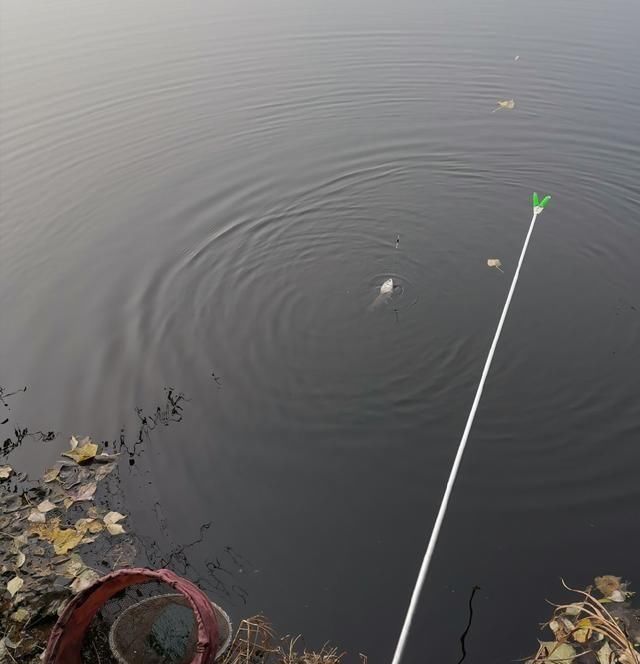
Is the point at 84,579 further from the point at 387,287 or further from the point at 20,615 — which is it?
the point at 387,287

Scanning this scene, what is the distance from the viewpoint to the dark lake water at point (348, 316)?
4703 mm

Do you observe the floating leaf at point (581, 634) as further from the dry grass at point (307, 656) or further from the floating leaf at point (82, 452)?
the floating leaf at point (82, 452)

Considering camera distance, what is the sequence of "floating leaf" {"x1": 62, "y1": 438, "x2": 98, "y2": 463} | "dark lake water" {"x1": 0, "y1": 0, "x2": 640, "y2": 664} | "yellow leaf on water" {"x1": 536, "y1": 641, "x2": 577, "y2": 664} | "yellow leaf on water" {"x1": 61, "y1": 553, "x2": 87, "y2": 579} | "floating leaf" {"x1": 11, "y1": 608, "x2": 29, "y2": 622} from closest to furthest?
1. "yellow leaf on water" {"x1": 536, "y1": 641, "x2": 577, "y2": 664}
2. "floating leaf" {"x1": 11, "y1": 608, "x2": 29, "y2": 622}
3. "yellow leaf on water" {"x1": 61, "y1": 553, "x2": 87, "y2": 579}
4. "dark lake water" {"x1": 0, "y1": 0, "x2": 640, "y2": 664}
5. "floating leaf" {"x1": 62, "y1": 438, "x2": 98, "y2": 463}

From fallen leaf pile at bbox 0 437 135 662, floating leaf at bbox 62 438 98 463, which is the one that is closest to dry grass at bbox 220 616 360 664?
fallen leaf pile at bbox 0 437 135 662

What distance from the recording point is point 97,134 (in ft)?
38.0

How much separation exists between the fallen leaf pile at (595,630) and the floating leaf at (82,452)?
12.7 feet

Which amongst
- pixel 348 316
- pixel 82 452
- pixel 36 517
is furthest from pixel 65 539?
pixel 348 316

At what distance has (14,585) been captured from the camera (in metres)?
4.45

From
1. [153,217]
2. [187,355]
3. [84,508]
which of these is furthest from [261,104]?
[84,508]

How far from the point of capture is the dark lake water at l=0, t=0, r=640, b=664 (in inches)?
185

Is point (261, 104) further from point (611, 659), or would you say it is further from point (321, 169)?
point (611, 659)

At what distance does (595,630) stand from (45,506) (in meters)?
4.13

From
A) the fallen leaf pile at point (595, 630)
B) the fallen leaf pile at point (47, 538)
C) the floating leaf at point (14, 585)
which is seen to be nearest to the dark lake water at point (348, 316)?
the fallen leaf pile at point (595, 630)

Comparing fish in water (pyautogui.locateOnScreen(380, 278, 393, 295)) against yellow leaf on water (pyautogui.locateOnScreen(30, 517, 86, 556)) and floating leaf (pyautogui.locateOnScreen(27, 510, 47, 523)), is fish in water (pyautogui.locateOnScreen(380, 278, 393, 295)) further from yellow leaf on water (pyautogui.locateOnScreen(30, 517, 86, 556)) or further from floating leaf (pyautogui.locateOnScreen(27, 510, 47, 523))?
floating leaf (pyautogui.locateOnScreen(27, 510, 47, 523))
